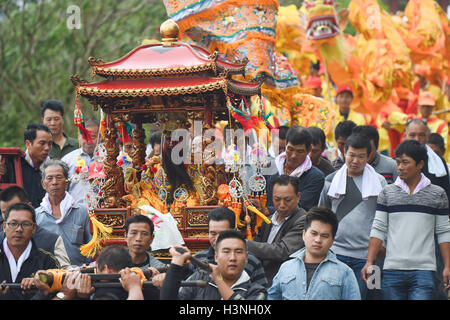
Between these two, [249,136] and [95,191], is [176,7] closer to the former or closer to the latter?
[249,136]

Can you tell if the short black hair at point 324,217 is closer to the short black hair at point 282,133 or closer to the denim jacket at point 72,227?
the denim jacket at point 72,227

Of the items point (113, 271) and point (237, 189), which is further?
point (237, 189)

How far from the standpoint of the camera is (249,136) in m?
9.11

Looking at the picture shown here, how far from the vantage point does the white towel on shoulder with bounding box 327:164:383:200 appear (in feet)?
23.8

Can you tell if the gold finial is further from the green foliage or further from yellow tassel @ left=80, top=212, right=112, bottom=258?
the green foliage

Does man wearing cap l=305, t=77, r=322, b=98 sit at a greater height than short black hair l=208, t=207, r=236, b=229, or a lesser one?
greater

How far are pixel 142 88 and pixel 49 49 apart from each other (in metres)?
9.43

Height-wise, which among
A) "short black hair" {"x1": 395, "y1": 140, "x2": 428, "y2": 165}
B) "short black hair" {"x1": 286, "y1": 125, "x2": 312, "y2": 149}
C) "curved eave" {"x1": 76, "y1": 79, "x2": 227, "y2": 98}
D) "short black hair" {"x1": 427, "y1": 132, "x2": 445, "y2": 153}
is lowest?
"short black hair" {"x1": 395, "y1": 140, "x2": 428, "y2": 165}

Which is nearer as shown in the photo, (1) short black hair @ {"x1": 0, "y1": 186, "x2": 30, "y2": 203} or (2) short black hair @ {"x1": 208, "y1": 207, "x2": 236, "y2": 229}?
(2) short black hair @ {"x1": 208, "y1": 207, "x2": 236, "y2": 229}

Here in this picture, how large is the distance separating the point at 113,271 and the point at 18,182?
10.3 feet

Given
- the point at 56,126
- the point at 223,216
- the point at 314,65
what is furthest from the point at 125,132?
the point at 314,65

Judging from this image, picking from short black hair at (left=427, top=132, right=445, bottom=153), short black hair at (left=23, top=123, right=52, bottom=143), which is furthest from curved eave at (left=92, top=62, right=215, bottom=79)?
short black hair at (left=427, top=132, right=445, bottom=153)
